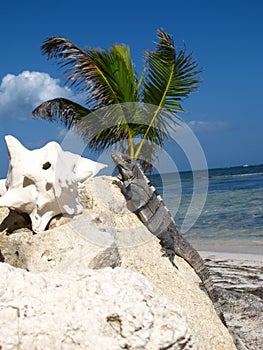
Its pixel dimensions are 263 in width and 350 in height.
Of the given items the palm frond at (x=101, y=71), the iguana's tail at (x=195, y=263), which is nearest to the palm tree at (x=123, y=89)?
the palm frond at (x=101, y=71)

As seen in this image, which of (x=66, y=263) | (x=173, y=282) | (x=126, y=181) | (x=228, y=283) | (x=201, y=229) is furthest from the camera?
(x=201, y=229)

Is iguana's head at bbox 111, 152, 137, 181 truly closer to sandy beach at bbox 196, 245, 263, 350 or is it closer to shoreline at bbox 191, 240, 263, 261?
sandy beach at bbox 196, 245, 263, 350

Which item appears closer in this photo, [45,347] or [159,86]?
[45,347]

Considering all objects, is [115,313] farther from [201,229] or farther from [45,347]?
[201,229]

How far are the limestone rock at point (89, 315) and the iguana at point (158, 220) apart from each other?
2.07 m

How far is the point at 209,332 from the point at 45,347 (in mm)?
1895

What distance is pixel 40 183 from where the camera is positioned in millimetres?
3369

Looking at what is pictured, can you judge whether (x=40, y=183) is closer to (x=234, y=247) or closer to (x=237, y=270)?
(x=237, y=270)

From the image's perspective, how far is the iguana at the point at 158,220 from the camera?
4.15 meters

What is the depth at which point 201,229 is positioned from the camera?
14.5 meters

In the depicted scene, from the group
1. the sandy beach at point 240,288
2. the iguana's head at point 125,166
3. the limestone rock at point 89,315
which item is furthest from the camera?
the sandy beach at point 240,288

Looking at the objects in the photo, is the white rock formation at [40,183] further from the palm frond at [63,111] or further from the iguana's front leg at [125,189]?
the palm frond at [63,111]

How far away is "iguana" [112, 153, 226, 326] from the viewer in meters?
4.15

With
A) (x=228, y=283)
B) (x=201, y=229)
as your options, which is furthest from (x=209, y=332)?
(x=201, y=229)
